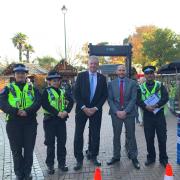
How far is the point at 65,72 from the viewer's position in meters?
30.1

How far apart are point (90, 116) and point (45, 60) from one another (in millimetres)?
57445

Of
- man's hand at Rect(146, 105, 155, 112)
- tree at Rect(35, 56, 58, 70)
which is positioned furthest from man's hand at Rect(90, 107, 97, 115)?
tree at Rect(35, 56, 58, 70)

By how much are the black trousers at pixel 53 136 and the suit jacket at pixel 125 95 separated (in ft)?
3.49

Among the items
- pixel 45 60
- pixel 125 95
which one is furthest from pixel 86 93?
pixel 45 60

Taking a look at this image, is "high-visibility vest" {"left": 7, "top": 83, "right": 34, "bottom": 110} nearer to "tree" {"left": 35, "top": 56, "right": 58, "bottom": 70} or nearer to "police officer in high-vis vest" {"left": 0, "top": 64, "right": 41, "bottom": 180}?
"police officer in high-vis vest" {"left": 0, "top": 64, "right": 41, "bottom": 180}

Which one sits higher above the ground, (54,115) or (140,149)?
(54,115)

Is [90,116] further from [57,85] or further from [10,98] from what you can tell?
[10,98]

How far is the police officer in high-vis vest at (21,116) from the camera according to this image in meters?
5.57

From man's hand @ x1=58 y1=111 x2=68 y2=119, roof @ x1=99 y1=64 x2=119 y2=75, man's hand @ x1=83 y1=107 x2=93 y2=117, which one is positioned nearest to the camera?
man's hand @ x1=58 y1=111 x2=68 y2=119

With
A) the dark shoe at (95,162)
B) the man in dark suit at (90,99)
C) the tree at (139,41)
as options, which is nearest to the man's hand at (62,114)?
the man in dark suit at (90,99)

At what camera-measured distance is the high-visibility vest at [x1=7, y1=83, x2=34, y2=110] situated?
5570mm

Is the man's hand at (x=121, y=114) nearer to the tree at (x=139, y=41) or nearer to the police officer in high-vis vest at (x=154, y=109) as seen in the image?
the police officer in high-vis vest at (x=154, y=109)

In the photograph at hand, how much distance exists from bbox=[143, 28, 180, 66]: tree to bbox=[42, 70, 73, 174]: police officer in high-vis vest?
3263 centimetres

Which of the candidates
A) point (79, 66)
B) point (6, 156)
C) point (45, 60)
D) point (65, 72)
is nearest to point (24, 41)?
point (45, 60)
